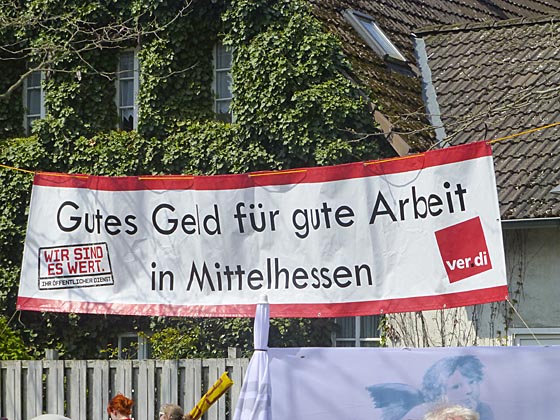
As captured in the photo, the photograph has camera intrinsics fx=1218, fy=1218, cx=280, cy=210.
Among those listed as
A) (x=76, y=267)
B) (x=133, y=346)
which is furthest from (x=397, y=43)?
(x=76, y=267)

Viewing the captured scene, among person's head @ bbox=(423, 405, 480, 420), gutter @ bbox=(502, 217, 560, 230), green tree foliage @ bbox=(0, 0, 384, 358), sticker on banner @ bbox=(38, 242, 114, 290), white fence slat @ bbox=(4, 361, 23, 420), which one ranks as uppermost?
green tree foliage @ bbox=(0, 0, 384, 358)

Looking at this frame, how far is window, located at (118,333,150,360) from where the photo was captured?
1572 centimetres

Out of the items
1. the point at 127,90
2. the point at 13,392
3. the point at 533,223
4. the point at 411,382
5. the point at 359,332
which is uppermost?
the point at 127,90

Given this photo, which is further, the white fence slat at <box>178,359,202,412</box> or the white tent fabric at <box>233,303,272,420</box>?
the white fence slat at <box>178,359,202,412</box>

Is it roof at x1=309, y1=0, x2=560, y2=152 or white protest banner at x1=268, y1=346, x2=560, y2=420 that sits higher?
roof at x1=309, y1=0, x2=560, y2=152

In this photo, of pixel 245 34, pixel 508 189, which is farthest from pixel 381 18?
pixel 508 189

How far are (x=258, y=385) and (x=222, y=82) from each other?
321 inches

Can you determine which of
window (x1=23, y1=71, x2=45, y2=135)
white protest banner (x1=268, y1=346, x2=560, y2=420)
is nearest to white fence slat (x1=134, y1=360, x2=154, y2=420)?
white protest banner (x1=268, y1=346, x2=560, y2=420)

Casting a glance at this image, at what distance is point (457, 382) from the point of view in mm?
8500

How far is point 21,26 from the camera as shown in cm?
1686

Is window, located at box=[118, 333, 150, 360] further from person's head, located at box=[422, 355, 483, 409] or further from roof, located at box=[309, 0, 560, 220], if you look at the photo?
person's head, located at box=[422, 355, 483, 409]

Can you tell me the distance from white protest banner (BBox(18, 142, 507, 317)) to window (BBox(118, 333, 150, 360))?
5238 mm

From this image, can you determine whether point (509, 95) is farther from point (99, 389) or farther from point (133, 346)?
point (99, 389)

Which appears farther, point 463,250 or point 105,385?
point 105,385
